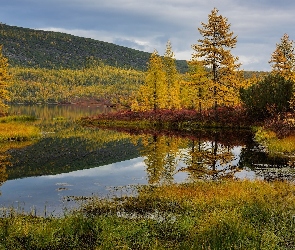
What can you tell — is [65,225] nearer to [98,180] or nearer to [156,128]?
[98,180]

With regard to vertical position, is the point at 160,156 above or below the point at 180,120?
below

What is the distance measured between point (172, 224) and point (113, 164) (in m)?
16.5

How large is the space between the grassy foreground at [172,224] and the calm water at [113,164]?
314 cm

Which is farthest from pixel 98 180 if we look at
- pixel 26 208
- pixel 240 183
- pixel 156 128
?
pixel 156 128

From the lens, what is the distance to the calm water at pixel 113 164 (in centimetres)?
1922

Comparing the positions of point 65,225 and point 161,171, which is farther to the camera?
point 161,171

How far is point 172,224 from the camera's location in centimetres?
→ 1219

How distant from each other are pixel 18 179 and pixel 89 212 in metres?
9.63

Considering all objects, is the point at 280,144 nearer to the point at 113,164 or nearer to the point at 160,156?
the point at 160,156

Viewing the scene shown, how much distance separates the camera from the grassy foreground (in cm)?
1009

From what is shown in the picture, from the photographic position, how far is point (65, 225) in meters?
11.9

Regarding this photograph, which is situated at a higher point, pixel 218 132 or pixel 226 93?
pixel 226 93

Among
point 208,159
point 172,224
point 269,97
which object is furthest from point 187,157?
point 269,97

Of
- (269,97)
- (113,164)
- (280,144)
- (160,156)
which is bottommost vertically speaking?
(113,164)
